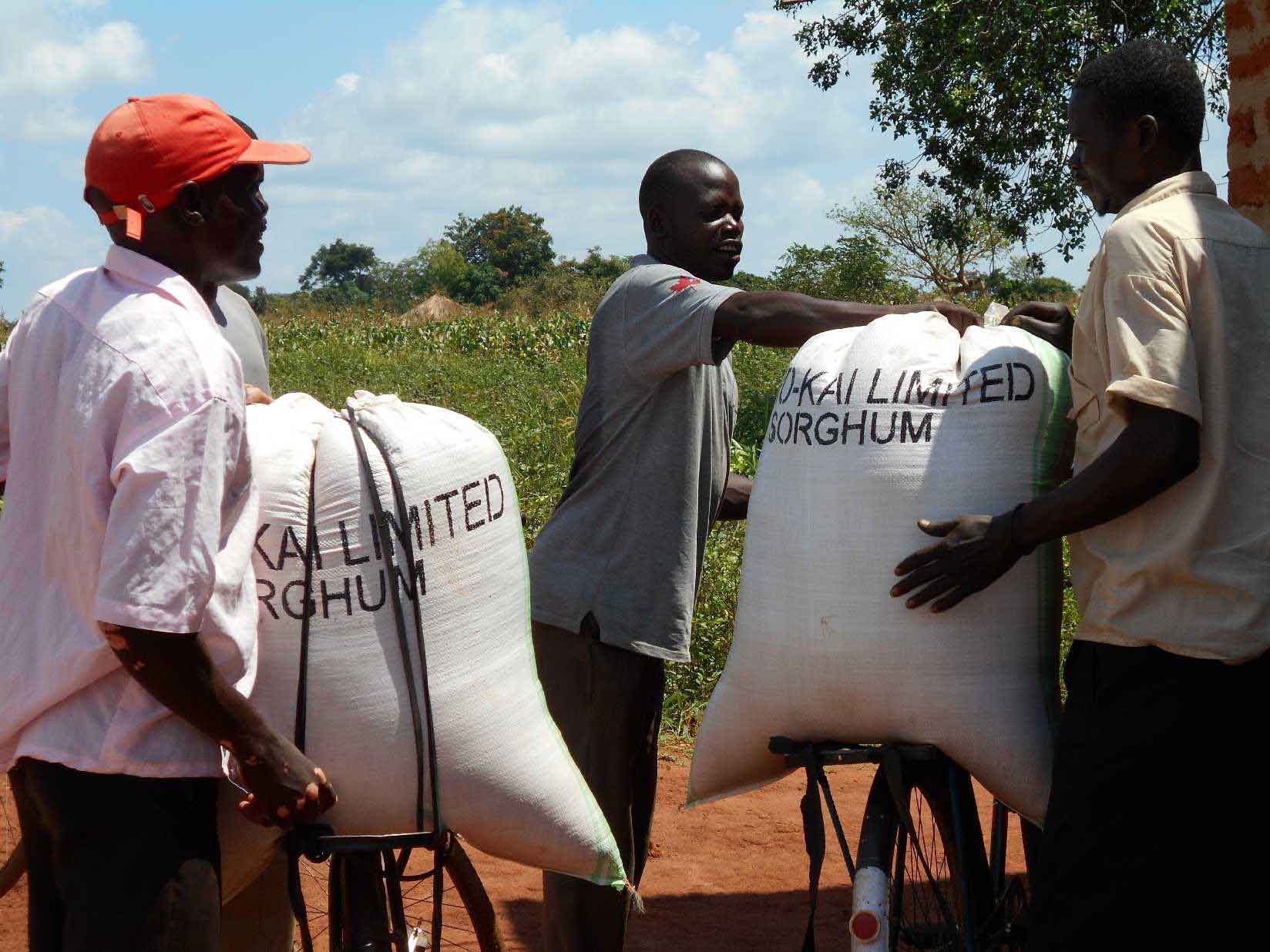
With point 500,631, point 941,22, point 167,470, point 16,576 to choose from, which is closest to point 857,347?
point 500,631

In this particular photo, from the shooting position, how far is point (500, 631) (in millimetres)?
2402

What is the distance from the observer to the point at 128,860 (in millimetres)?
1955

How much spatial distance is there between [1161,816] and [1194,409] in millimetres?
651

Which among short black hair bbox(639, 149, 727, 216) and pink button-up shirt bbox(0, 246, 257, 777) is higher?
short black hair bbox(639, 149, 727, 216)

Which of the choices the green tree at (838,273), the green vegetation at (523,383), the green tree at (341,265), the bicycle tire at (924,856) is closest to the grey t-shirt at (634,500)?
the bicycle tire at (924,856)

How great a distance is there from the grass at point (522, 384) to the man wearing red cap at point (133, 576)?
10.3ft

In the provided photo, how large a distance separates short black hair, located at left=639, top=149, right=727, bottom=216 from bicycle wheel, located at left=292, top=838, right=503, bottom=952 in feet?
5.24

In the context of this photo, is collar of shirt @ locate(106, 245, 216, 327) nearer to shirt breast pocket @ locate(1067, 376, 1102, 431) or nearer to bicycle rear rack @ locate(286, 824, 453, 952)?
bicycle rear rack @ locate(286, 824, 453, 952)

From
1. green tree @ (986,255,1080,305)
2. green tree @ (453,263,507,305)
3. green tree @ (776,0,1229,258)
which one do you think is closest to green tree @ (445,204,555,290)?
green tree @ (453,263,507,305)

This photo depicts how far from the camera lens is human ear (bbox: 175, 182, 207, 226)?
82.4 inches

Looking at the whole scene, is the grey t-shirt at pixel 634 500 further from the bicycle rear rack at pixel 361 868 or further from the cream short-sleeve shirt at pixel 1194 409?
the cream short-sleeve shirt at pixel 1194 409

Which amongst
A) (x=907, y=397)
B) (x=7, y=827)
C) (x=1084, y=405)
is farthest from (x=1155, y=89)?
(x=7, y=827)

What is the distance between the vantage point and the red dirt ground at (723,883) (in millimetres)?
4188

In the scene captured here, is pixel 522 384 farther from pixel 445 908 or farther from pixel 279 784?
pixel 279 784
